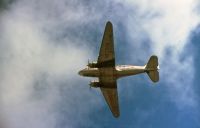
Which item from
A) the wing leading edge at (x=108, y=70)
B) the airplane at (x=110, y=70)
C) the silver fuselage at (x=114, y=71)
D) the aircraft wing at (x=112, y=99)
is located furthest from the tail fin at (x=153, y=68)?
the aircraft wing at (x=112, y=99)

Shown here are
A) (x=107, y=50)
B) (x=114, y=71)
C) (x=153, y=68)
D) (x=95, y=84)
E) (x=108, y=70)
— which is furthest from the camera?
(x=95, y=84)

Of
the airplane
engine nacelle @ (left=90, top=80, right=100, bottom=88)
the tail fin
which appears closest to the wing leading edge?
the airplane

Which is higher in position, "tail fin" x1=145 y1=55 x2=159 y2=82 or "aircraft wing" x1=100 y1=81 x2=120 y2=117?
"tail fin" x1=145 y1=55 x2=159 y2=82

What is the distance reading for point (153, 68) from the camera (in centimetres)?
10106

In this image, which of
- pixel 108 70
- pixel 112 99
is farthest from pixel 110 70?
pixel 112 99

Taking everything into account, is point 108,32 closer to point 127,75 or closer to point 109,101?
point 127,75

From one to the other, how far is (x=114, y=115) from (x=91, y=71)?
1057 centimetres

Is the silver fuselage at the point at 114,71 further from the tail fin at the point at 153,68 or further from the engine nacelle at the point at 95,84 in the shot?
the tail fin at the point at 153,68

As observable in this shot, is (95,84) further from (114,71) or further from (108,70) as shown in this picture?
(114,71)

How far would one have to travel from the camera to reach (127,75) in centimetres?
9825

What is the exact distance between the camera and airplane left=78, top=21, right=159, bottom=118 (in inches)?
3777

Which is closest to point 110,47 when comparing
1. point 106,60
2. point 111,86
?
point 106,60

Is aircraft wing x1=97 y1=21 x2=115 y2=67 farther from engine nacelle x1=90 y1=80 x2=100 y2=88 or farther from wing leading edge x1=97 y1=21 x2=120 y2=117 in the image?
engine nacelle x1=90 y1=80 x2=100 y2=88

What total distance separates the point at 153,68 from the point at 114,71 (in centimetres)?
810
